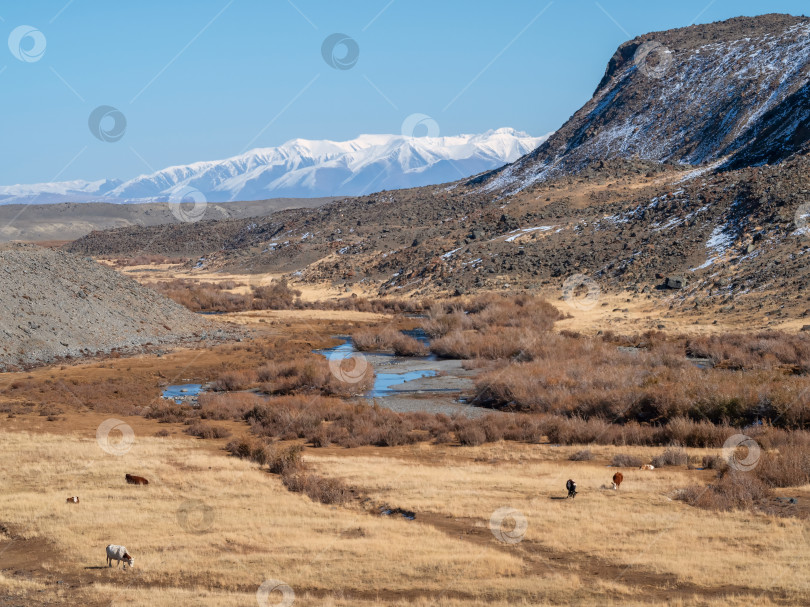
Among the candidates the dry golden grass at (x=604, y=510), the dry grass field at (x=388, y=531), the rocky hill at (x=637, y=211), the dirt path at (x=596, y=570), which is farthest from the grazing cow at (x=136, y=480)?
the rocky hill at (x=637, y=211)

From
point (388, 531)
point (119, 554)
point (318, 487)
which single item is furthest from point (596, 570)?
point (119, 554)

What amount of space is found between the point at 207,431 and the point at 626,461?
1388 centimetres

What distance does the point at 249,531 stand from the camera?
1602 cm

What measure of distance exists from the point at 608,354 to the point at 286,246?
74588mm

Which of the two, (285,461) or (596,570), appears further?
(285,461)

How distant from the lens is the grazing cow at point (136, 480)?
1956 centimetres

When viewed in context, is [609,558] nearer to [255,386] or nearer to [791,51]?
[255,386]

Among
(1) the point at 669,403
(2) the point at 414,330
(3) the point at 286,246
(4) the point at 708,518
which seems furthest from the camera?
(3) the point at 286,246

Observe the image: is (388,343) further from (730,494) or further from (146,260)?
(146,260)

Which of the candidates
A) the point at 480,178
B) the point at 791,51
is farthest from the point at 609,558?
the point at 480,178

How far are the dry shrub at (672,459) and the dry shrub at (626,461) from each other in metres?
0.42

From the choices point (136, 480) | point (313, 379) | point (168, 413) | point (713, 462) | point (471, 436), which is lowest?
point (136, 480)

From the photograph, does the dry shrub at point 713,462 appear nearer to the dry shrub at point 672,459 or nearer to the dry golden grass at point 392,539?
the dry shrub at point 672,459

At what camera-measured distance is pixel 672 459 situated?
69.2 ft
